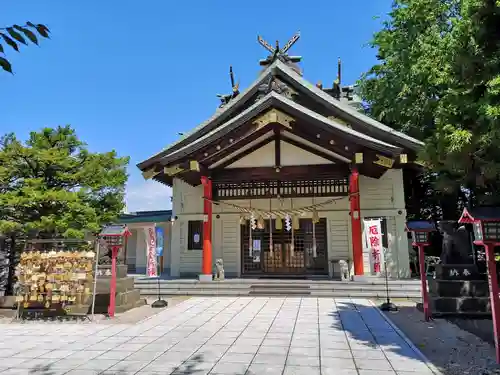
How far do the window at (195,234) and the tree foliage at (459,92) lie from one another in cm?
951

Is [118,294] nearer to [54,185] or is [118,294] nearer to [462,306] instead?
[54,185]

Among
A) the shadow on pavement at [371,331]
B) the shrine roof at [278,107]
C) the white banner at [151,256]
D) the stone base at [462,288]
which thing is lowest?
the shadow on pavement at [371,331]

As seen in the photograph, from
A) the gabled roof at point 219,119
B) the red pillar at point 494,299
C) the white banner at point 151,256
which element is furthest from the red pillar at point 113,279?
the red pillar at point 494,299

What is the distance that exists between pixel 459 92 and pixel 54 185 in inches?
501

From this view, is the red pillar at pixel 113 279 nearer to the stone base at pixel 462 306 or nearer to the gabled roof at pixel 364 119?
the stone base at pixel 462 306

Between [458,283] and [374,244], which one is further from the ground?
[374,244]

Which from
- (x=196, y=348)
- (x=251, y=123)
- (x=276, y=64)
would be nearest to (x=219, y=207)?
(x=251, y=123)

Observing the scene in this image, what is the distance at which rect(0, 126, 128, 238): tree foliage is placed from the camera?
1143 centimetres

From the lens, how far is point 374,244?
11609mm

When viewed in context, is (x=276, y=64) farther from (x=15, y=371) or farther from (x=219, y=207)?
(x=15, y=371)

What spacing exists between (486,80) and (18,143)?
1325 cm

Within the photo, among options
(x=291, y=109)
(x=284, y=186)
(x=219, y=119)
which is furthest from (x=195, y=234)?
(x=291, y=109)

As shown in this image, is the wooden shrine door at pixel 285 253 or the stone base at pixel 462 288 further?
the wooden shrine door at pixel 285 253

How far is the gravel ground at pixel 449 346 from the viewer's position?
4.78 metres
